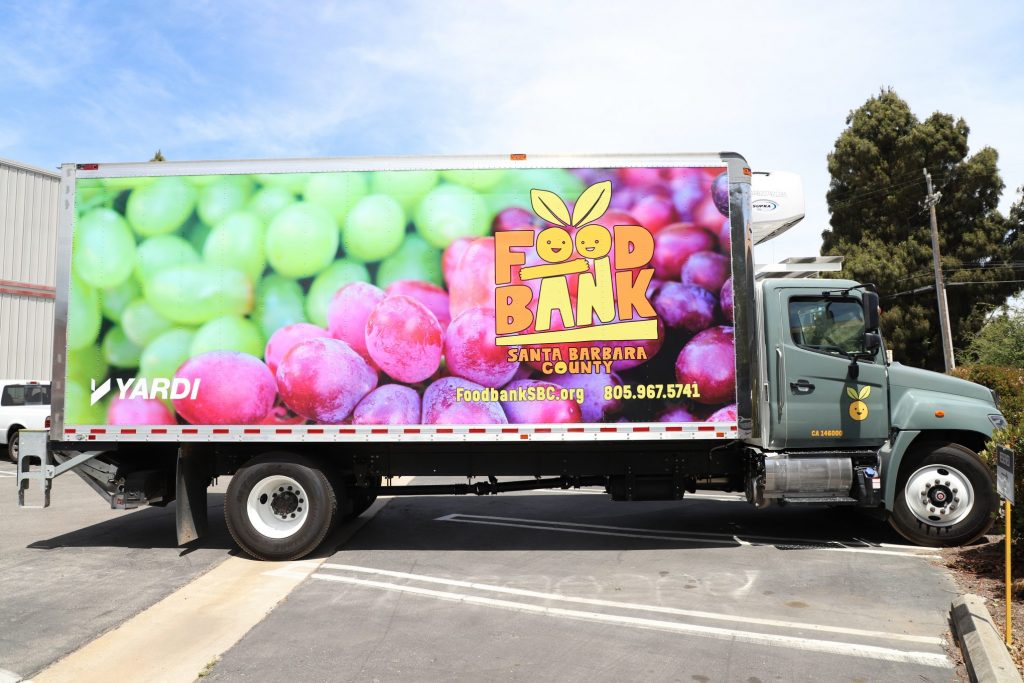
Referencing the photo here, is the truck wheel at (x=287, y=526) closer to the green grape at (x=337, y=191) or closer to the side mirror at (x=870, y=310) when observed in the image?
the green grape at (x=337, y=191)

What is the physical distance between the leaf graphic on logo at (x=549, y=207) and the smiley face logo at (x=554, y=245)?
0.35ft

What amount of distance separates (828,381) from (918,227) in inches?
1007

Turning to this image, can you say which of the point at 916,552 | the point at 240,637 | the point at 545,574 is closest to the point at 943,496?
the point at 916,552

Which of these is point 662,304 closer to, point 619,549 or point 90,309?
point 619,549

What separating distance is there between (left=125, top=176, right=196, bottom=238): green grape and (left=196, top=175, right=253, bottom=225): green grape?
13cm

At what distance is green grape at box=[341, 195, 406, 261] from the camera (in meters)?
7.48

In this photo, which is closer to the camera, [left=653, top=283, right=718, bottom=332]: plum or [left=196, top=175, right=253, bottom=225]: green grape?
[left=653, top=283, right=718, bottom=332]: plum

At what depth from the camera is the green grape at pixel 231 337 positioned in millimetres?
7496

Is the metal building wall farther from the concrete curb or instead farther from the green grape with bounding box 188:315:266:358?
the concrete curb

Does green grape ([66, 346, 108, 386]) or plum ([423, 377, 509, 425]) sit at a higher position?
green grape ([66, 346, 108, 386])

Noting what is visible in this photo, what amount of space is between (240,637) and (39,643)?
147 cm

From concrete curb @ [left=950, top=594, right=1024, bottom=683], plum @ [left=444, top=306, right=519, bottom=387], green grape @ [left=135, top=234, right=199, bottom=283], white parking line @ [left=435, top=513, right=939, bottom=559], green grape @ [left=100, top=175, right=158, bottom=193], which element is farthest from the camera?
white parking line @ [left=435, top=513, right=939, bottom=559]

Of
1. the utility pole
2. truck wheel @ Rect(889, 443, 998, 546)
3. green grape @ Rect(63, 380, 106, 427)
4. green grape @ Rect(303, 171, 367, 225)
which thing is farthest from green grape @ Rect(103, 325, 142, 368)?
the utility pole

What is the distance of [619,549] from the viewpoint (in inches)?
324
